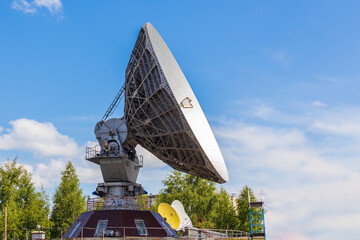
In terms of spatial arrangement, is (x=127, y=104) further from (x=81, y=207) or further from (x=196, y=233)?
(x=81, y=207)

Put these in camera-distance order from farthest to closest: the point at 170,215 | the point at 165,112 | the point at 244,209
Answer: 1. the point at 244,209
2. the point at 170,215
3. the point at 165,112

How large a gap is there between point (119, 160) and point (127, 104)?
177 inches

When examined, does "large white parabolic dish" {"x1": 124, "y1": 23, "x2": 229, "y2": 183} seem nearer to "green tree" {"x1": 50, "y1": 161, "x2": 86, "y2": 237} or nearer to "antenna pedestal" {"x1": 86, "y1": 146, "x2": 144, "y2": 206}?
"antenna pedestal" {"x1": 86, "y1": 146, "x2": 144, "y2": 206}

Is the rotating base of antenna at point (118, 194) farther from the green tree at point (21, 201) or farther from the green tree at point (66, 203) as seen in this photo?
the green tree at point (66, 203)

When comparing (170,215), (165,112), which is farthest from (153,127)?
(170,215)

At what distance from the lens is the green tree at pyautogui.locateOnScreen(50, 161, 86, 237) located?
52188mm

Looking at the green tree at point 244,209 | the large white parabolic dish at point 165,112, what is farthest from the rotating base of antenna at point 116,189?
the green tree at point 244,209

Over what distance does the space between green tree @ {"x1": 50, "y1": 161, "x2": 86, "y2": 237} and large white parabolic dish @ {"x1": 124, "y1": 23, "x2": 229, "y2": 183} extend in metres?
24.2

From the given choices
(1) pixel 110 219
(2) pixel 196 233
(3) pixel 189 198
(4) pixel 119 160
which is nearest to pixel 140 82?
(4) pixel 119 160

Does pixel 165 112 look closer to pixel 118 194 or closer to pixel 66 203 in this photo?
pixel 118 194

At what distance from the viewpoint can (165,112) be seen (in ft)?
90.3

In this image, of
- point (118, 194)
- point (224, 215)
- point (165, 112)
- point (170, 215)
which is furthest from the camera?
point (224, 215)

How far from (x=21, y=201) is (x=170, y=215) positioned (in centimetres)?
2559

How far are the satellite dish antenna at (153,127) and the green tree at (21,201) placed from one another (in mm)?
16898
